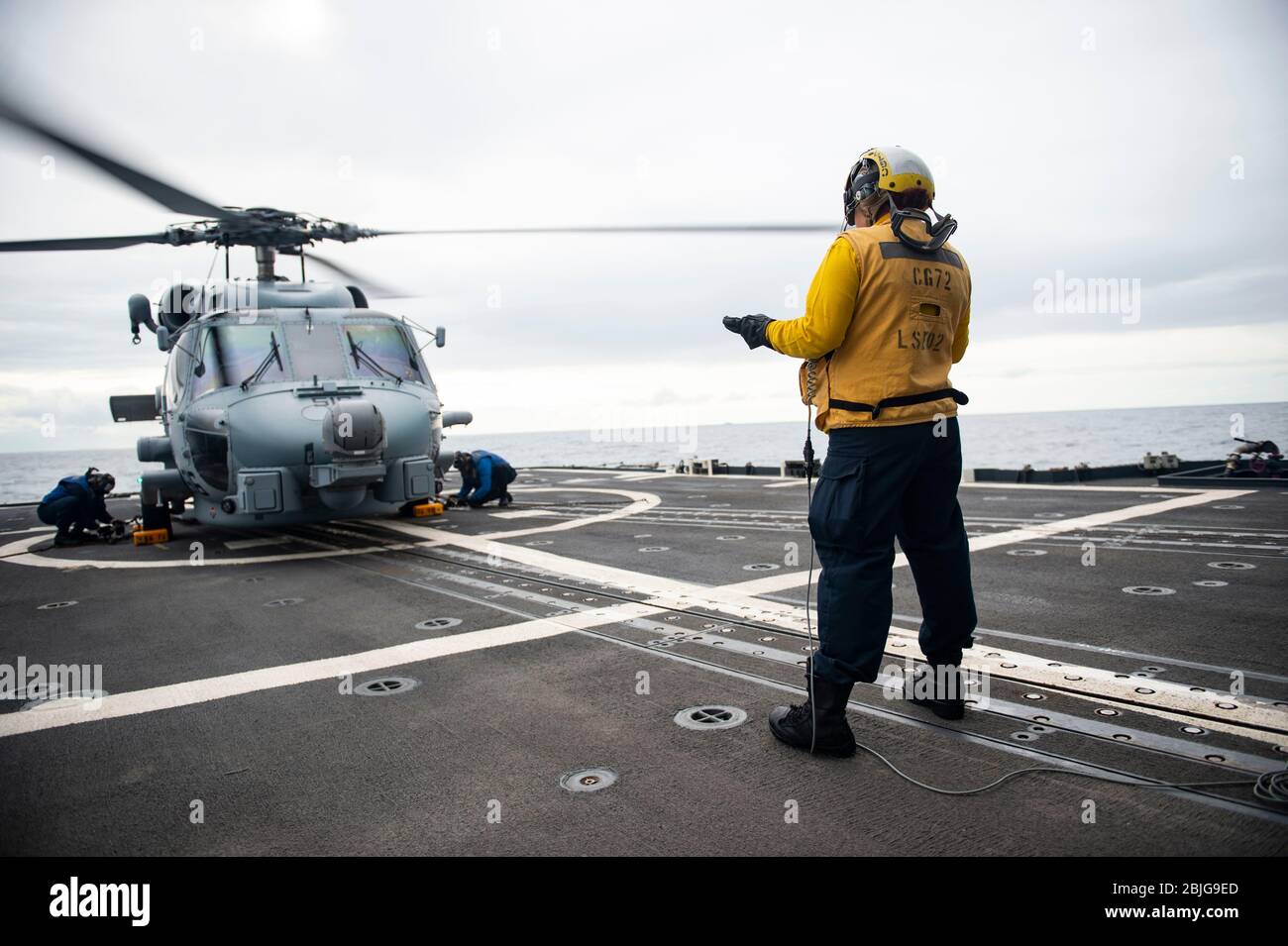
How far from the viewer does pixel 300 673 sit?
4.59 metres

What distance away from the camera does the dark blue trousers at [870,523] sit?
3.14 meters

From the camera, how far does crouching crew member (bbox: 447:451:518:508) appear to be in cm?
1450

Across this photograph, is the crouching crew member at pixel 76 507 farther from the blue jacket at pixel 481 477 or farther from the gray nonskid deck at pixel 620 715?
the blue jacket at pixel 481 477

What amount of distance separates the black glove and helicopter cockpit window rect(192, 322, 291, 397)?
824 centimetres

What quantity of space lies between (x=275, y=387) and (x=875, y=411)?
8715 mm

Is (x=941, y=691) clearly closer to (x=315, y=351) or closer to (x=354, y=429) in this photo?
(x=354, y=429)

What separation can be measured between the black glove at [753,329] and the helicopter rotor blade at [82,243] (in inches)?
393

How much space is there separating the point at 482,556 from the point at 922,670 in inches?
221

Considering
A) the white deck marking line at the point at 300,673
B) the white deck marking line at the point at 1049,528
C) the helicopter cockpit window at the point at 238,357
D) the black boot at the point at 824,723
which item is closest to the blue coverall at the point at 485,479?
the helicopter cockpit window at the point at 238,357

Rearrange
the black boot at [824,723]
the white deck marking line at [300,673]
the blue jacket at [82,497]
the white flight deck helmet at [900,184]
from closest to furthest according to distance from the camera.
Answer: the black boot at [824,723] → the white flight deck helmet at [900,184] → the white deck marking line at [300,673] → the blue jacket at [82,497]

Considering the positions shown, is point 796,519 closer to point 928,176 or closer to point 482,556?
point 482,556
